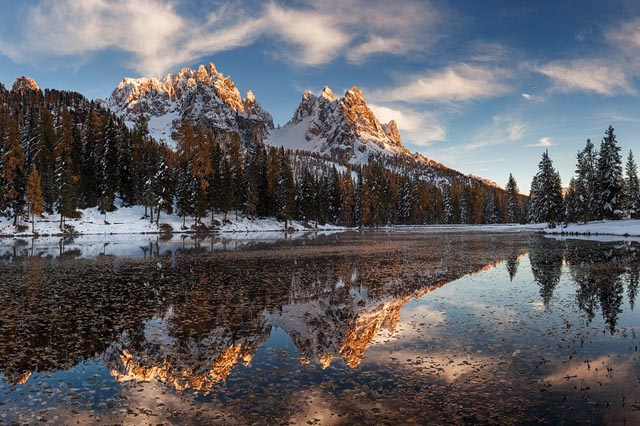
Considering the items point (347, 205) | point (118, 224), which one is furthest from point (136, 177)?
point (347, 205)

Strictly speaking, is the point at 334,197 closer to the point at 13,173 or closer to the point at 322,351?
the point at 13,173

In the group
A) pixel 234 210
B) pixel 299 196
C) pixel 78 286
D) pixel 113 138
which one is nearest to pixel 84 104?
pixel 113 138

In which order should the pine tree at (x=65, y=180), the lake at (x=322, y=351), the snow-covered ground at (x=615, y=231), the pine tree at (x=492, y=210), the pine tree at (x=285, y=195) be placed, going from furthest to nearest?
the pine tree at (x=492, y=210) → the pine tree at (x=285, y=195) → the pine tree at (x=65, y=180) → the snow-covered ground at (x=615, y=231) → the lake at (x=322, y=351)

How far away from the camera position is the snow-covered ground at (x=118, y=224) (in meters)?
76.6

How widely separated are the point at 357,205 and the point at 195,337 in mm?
126121

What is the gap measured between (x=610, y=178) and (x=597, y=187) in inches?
208

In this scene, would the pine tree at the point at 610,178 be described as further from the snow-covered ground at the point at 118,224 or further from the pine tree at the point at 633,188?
the snow-covered ground at the point at 118,224

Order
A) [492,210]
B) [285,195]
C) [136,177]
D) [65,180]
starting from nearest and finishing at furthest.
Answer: [65,180], [136,177], [285,195], [492,210]

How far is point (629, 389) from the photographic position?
846cm

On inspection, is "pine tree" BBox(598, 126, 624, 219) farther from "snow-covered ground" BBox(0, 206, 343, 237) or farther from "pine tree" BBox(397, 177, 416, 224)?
"pine tree" BBox(397, 177, 416, 224)

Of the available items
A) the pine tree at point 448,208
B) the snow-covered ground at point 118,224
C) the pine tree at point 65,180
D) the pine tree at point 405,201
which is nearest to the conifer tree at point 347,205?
the pine tree at point 405,201

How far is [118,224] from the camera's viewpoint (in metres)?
84.9

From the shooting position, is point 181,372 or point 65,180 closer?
point 181,372

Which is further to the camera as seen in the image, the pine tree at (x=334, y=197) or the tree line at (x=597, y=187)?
the pine tree at (x=334, y=197)
